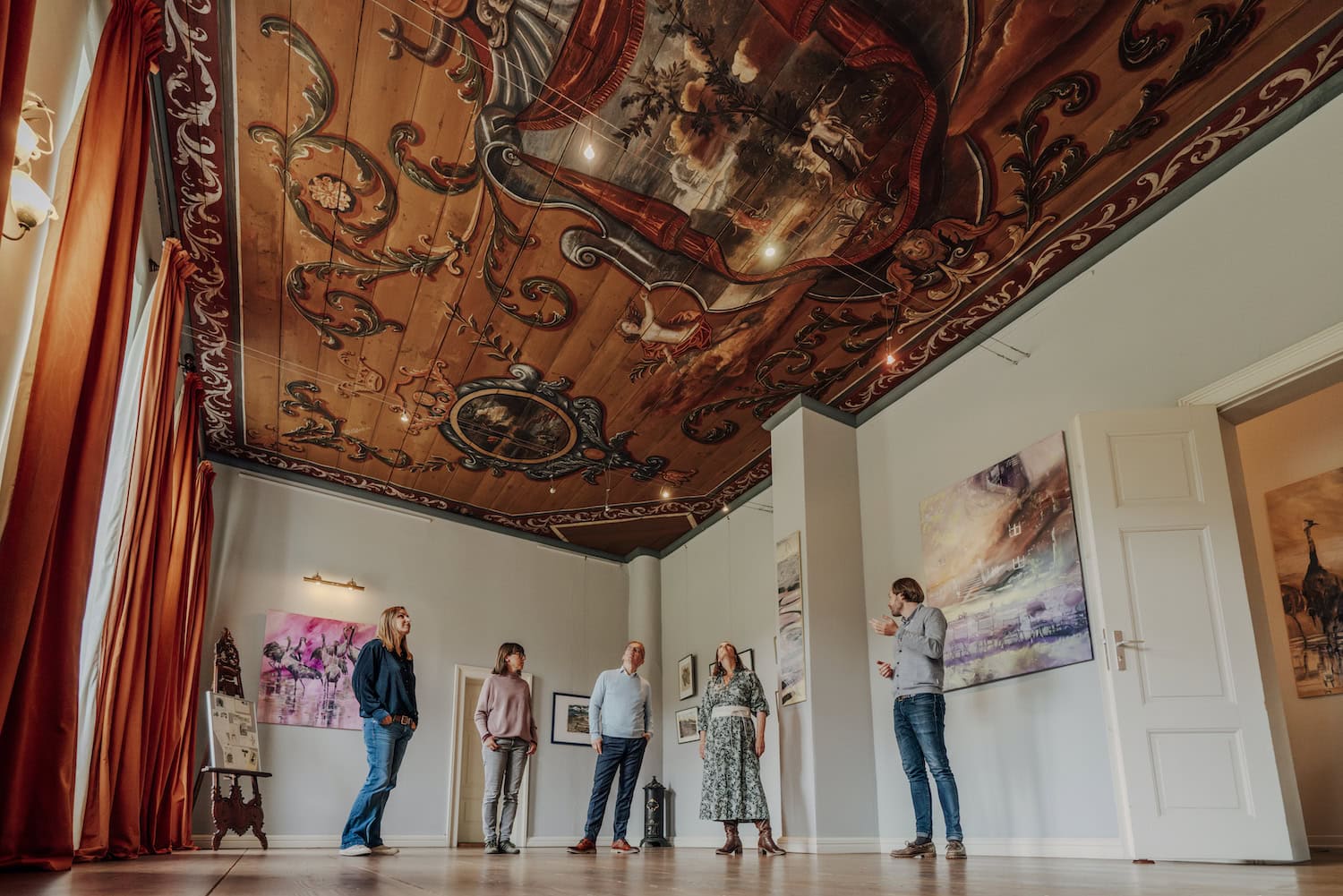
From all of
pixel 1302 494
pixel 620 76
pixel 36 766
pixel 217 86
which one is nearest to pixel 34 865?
pixel 36 766

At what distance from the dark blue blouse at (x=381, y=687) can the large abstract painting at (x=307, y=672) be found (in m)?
2.94

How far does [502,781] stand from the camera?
540 centimetres

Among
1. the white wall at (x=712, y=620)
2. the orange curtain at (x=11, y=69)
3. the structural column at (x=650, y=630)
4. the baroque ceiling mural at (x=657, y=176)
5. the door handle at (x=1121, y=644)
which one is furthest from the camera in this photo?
the structural column at (x=650, y=630)

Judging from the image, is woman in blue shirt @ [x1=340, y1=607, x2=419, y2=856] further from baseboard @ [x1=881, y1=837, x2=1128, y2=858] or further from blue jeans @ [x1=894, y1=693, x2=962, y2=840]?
baseboard @ [x1=881, y1=837, x2=1128, y2=858]

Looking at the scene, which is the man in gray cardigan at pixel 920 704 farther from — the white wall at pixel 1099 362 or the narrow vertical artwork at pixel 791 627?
the narrow vertical artwork at pixel 791 627

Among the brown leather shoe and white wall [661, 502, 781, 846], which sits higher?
white wall [661, 502, 781, 846]

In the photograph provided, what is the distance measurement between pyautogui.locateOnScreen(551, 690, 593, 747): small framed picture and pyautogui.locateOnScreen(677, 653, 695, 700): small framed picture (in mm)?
1044

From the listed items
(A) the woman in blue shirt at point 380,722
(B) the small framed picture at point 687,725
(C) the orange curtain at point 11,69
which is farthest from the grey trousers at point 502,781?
(C) the orange curtain at point 11,69

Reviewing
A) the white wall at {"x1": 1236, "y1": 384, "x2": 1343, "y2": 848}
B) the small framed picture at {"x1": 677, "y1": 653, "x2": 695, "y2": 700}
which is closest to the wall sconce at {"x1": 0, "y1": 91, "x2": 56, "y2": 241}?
the white wall at {"x1": 1236, "y1": 384, "x2": 1343, "y2": 848}

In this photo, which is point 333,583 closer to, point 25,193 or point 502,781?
point 502,781

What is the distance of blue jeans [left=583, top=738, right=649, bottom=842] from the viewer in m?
5.80

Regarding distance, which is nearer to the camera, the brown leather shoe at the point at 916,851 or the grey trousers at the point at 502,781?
the brown leather shoe at the point at 916,851

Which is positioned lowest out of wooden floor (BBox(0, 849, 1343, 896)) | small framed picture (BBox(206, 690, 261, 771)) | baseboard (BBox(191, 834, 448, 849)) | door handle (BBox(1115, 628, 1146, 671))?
baseboard (BBox(191, 834, 448, 849))

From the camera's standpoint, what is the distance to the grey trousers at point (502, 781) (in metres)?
5.12
